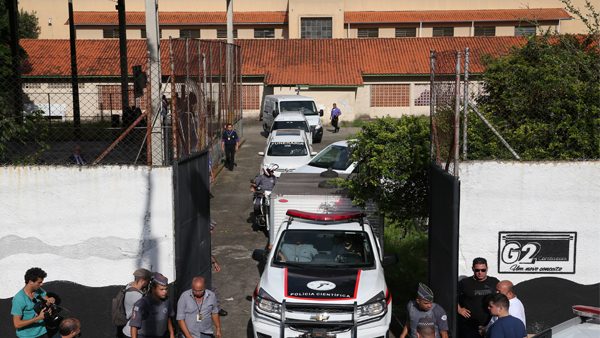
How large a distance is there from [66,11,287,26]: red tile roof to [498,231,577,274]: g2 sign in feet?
146

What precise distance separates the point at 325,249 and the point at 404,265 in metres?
3.53

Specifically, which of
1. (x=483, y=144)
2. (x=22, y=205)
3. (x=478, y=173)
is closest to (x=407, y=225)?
(x=483, y=144)

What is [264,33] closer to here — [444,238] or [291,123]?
[291,123]

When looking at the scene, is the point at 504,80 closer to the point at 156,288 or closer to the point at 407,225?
the point at 407,225

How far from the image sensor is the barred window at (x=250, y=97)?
39469mm

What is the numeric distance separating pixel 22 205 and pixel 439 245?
5.68 meters

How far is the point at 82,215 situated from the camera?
935 centimetres

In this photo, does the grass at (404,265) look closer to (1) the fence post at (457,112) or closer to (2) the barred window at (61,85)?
(1) the fence post at (457,112)

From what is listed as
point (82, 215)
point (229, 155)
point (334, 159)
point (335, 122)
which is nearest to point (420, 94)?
point (335, 122)

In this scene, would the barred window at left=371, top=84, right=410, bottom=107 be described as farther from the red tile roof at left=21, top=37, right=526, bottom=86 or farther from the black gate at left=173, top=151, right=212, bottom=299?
the black gate at left=173, top=151, right=212, bottom=299

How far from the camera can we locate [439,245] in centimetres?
953

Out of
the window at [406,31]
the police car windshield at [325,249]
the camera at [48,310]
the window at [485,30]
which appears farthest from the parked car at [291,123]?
the window at [485,30]

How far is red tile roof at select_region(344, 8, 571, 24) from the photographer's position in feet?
169

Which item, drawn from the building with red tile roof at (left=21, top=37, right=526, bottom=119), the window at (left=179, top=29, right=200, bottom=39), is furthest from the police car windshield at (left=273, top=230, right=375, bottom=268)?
the window at (left=179, top=29, right=200, bottom=39)
